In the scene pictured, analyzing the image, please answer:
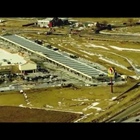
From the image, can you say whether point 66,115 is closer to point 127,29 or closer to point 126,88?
point 126,88

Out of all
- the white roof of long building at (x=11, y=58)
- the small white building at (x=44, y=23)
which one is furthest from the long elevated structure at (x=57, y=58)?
the small white building at (x=44, y=23)

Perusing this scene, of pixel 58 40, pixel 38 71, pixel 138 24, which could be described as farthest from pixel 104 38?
pixel 38 71

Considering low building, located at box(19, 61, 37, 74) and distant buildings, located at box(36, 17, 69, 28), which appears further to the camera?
distant buildings, located at box(36, 17, 69, 28)

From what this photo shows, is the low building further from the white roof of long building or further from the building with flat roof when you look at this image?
the white roof of long building

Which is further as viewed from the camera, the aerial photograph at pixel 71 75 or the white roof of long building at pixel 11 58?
the white roof of long building at pixel 11 58

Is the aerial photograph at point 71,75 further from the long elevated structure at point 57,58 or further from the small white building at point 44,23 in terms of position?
the small white building at point 44,23

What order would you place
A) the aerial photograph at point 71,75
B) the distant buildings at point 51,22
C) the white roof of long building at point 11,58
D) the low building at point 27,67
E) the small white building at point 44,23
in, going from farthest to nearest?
the small white building at point 44,23 → the distant buildings at point 51,22 → the white roof of long building at point 11,58 → the low building at point 27,67 → the aerial photograph at point 71,75

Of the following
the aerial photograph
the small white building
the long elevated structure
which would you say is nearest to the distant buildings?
the small white building
